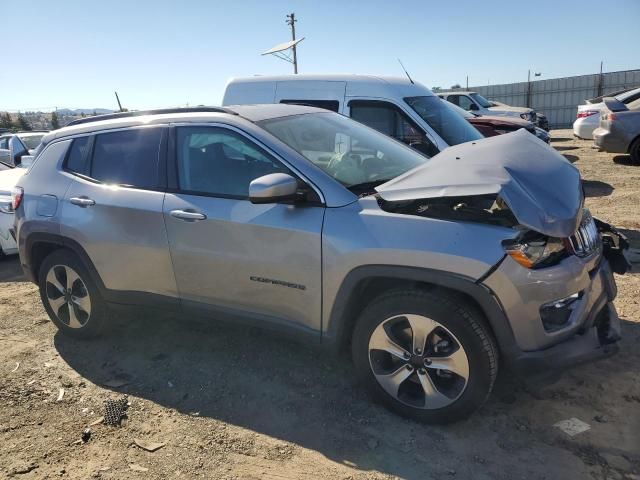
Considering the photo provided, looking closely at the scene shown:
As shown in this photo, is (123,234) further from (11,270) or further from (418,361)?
(11,270)

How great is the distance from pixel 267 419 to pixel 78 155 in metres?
2.49

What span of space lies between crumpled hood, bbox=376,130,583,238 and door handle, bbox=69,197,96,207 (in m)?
2.17

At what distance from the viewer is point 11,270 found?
625 centimetres

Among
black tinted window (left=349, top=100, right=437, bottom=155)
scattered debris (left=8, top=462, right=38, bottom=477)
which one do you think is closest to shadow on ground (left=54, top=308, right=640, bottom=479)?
scattered debris (left=8, top=462, right=38, bottom=477)

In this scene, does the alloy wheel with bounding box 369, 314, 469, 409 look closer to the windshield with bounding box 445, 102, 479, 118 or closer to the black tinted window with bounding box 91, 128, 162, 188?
the black tinted window with bounding box 91, 128, 162, 188

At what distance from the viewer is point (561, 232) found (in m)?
2.46

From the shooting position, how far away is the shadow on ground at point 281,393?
2.63 m

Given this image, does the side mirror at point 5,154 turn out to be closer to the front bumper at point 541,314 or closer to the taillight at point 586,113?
the front bumper at point 541,314

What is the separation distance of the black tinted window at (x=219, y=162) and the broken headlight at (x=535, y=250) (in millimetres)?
1355

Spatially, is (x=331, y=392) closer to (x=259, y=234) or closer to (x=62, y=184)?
(x=259, y=234)

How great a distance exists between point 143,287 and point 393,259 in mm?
1933

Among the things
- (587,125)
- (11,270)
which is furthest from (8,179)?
(587,125)

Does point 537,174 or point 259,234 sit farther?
point 259,234

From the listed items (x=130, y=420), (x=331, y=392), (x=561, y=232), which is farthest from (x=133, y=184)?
(x=561, y=232)
